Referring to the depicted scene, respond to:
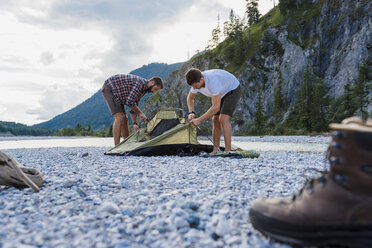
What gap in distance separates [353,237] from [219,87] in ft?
16.9

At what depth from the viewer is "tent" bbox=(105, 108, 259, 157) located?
7.53 m

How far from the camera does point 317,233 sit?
1.62m

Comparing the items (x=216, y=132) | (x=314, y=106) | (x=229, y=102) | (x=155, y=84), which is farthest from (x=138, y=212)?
(x=314, y=106)

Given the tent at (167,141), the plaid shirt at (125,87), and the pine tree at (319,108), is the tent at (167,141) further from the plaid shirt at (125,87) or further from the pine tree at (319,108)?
the pine tree at (319,108)

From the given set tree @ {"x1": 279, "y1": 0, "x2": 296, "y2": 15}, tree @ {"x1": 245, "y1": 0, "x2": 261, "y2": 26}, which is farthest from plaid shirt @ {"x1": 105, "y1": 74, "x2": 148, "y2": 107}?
tree @ {"x1": 245, "y1": 0, "x2": 261, "y2": 26}

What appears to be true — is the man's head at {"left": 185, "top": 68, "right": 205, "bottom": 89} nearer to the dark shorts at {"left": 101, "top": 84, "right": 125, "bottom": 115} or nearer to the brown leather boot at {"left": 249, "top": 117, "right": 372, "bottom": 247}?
the dark shorts at {"left": 101, "top": 84, "right": 125, "bottom": 115}

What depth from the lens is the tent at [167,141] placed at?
753 cm

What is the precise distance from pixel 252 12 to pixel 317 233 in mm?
99384

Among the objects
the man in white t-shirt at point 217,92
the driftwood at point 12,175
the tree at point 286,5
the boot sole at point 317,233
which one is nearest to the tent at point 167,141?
the man in white t-shirt at point 217,92

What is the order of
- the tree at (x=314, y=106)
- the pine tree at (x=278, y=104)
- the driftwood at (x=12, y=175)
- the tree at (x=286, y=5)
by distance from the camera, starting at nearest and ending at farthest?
the driftwood at (x=12, y=175) < the tree at (x=314, y=106) < the pine tree at (x=278, y=104) < the tree at (x=286, y=5)

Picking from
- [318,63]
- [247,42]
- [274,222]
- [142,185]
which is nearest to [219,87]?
[142,185]

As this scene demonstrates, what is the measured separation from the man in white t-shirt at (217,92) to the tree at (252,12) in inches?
3644

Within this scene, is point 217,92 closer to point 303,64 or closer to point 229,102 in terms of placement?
point 229,102

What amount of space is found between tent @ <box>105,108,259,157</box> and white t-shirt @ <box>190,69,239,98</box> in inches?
53.8
